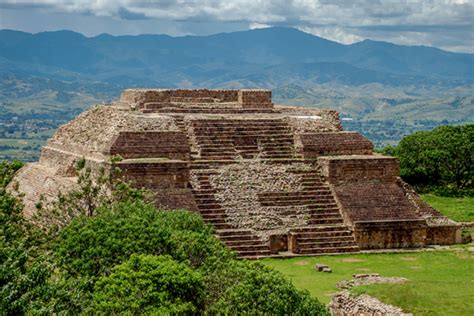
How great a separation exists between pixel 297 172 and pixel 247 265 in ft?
46.2

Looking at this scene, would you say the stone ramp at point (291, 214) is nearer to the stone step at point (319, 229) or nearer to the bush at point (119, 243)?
the stone step at point (319, 229)

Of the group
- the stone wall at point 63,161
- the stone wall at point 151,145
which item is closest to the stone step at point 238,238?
the stone wall at point 151,145

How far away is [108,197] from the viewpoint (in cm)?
3089

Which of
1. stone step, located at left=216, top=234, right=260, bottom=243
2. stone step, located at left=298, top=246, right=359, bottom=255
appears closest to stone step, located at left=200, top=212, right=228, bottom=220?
stone step, located at left=216, top=234, right=260, bottom=243

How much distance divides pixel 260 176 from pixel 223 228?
3383 millimetres

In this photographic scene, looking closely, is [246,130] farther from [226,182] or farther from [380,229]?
[380,229]

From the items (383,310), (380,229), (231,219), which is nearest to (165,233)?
(383,310)

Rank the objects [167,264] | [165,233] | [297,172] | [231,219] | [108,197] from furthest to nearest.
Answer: [297,172], [231,219], [108,197], [165,233], [167,264]

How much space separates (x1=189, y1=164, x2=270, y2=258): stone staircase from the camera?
3250cm

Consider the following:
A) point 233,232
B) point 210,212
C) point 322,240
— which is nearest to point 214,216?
point 210,212

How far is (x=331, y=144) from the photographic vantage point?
37.6 m

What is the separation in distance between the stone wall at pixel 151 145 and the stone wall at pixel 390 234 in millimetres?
7193

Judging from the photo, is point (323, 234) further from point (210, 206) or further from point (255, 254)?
point (210, 206)

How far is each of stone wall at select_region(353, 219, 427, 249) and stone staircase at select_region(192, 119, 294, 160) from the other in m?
4.83
